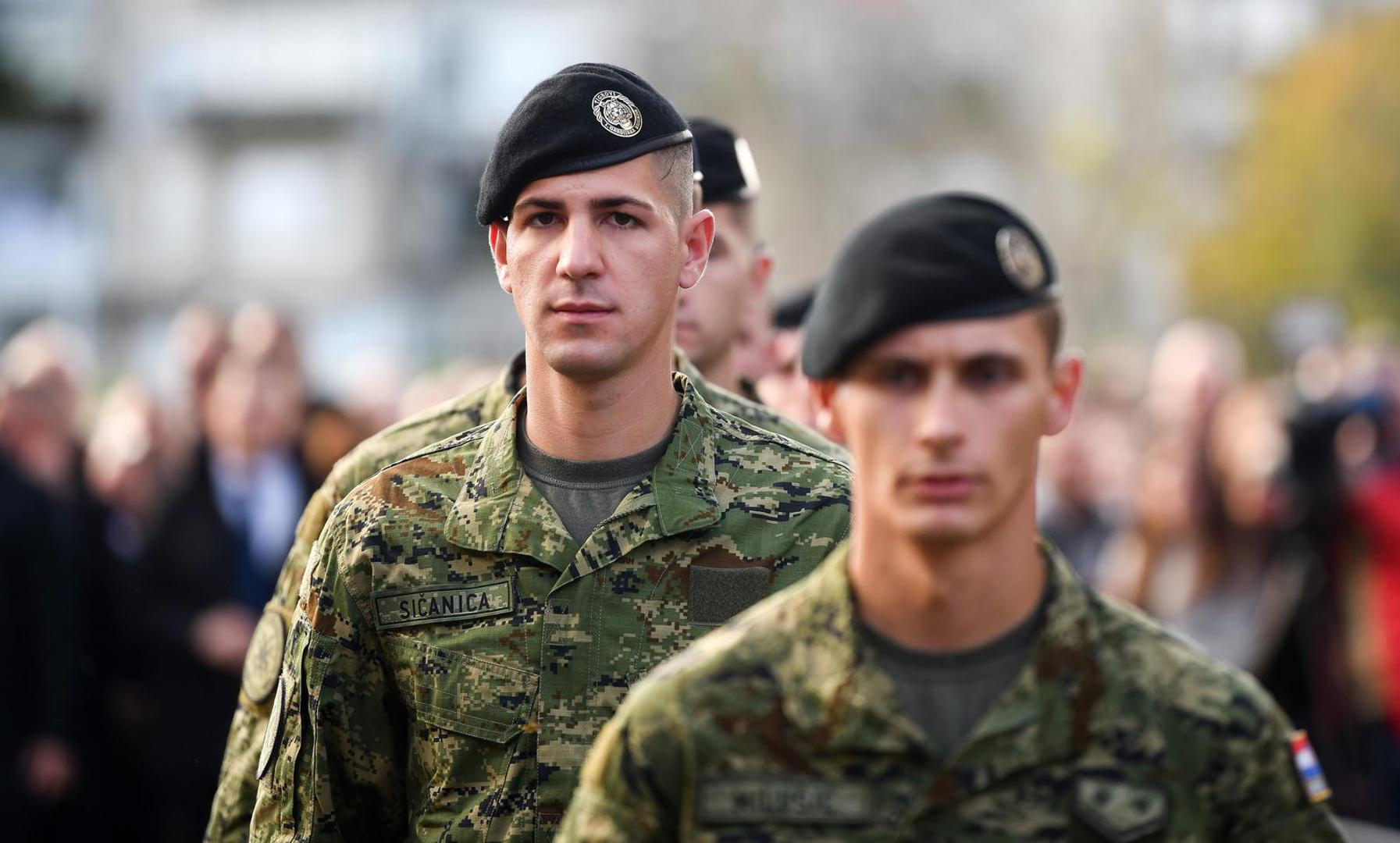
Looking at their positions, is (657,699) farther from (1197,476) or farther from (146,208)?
(146,208)

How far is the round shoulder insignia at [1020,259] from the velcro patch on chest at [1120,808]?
0.75 m

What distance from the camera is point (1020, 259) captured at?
3.41 m

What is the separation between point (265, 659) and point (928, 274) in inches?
98.3

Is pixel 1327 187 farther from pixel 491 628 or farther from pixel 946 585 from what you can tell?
pixel 946 585

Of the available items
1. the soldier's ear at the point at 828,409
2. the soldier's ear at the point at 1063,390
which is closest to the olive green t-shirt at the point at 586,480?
the soldier's ear at the point at 828,409

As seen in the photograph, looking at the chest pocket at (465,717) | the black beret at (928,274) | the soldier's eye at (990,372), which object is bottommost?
the chest pocket at (465,717)

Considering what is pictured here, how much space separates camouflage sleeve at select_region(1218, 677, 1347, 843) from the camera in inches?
130

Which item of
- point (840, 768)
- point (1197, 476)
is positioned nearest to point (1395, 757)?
point (1197, 476)

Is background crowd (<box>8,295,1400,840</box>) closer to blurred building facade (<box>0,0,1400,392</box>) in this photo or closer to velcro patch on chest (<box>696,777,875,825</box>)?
velcro patch on chest (<box>696,777,875,825</box>)

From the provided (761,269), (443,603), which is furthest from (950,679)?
(761,269)

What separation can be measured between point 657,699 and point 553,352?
1.27 meters

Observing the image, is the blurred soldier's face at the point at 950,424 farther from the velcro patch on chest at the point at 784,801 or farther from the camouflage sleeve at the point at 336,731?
the camouflage sleeve at the point at 336,731

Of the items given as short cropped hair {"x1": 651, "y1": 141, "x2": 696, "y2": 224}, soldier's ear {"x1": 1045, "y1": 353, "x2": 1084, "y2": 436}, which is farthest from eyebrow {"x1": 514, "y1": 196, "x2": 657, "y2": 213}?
soldier's ear {"x1": 1045, "y1": 353, "x2": 1084, "y2": 436}

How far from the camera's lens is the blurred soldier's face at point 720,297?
6.03 metres
